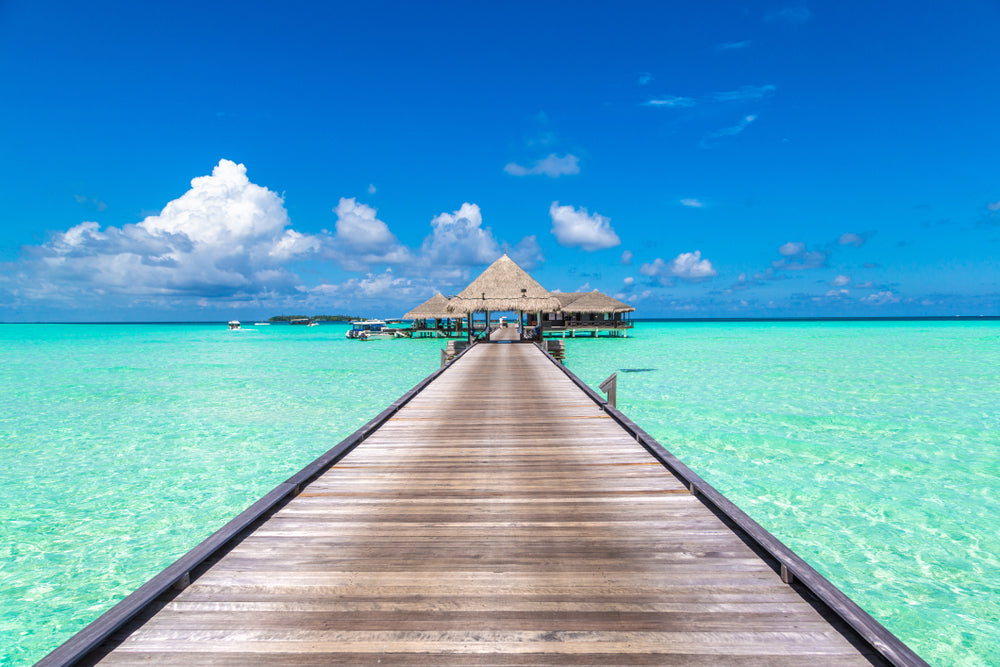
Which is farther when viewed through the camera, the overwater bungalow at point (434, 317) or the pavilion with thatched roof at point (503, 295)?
the overwater bungalow at point (434, 317)

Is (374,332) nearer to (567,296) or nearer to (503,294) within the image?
(567,296)

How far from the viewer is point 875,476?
787cm

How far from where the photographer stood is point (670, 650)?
87.5 inches

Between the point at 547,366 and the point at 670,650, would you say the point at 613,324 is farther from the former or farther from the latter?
the point at 670,650

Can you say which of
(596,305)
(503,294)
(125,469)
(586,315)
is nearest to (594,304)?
(596,305)

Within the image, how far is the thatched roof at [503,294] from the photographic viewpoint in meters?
23.9

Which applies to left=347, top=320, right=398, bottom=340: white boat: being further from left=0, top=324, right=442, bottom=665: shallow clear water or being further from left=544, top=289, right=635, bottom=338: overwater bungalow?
left=0, top=324, right=442, bottom=665: shallow clear water

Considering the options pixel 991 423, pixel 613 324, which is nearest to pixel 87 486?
pixel 991 423

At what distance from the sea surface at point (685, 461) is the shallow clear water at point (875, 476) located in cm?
3

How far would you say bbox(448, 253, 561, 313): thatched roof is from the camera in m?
23.9

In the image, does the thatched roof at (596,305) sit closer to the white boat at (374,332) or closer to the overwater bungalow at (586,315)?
the overwater bungalow at (586,315)

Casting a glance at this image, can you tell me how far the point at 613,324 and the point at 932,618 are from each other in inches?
1705

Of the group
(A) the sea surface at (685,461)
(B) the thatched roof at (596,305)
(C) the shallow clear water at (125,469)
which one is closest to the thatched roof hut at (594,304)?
(B) the thatched roof at (596,305)

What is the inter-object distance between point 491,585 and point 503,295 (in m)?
21.7
